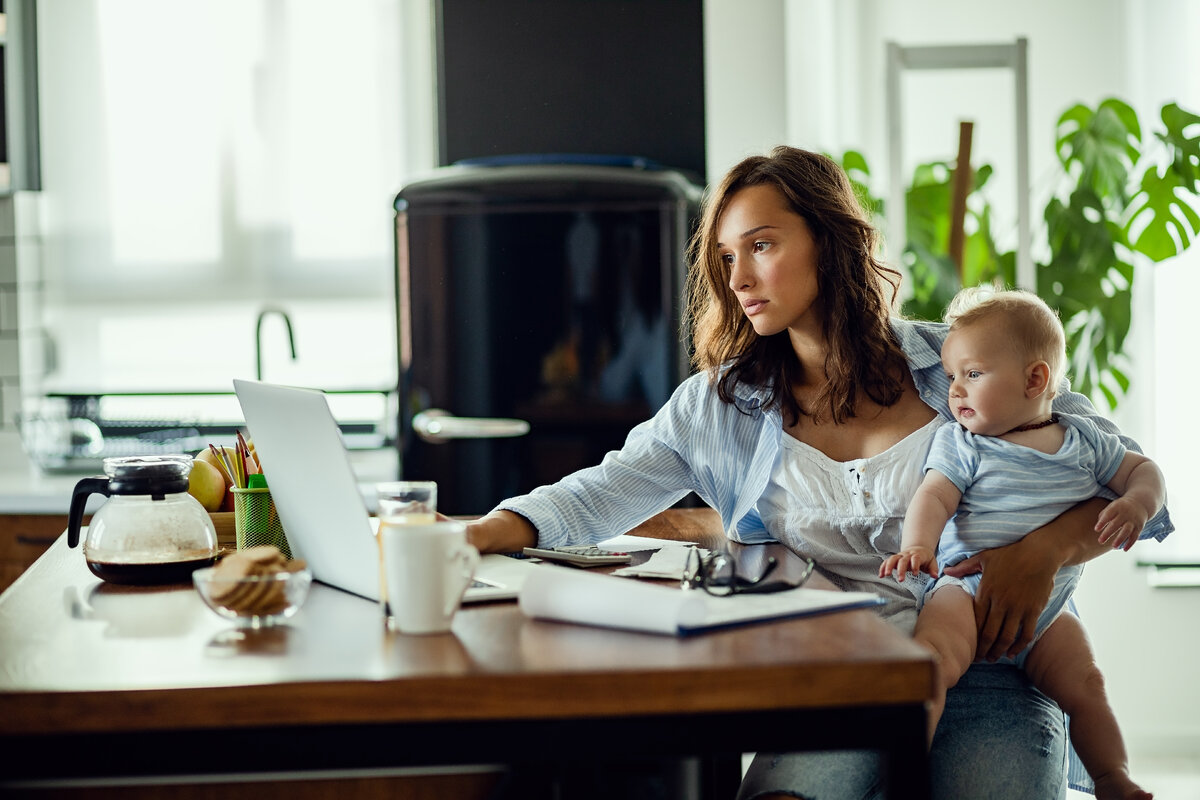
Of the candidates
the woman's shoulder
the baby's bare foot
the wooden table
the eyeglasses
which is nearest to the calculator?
the eyeglasses

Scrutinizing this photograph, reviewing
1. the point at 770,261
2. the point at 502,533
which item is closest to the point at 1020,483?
the point at 770,261

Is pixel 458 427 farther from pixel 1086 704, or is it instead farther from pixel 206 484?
pixel 1086 704

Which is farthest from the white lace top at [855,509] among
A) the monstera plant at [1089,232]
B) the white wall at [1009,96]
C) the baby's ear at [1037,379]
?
the white wall at [1009,96]

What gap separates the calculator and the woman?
0.04 metres

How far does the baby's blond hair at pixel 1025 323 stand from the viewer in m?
1.58

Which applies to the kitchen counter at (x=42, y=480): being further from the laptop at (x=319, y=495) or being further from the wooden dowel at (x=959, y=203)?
the wooden dowel at (x=959, y=203)

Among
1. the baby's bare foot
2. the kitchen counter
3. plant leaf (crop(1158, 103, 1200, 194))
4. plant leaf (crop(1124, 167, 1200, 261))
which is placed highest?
plant leaf (crop(1158, 103, 1200, 194))

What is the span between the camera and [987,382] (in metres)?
1.57

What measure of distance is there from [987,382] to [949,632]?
344 millimetres

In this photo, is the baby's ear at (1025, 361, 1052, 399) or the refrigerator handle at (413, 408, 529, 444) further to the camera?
the refrigerator handle at (413, 408, 529, 444)

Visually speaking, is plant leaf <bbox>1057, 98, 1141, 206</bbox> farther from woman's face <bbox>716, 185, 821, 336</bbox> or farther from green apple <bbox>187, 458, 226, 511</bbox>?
green apple <bbox>187, 458, 226, 511</bbox>

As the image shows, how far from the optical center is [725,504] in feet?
5.85

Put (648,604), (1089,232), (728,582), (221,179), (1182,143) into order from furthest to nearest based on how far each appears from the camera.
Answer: (221,179) < (1089,232) < (1182,143) < (728,582) < (648,604)

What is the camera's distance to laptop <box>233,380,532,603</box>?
117cm
